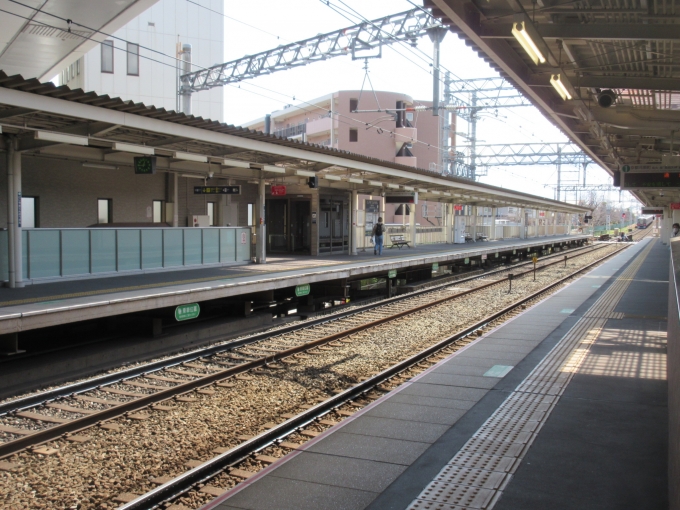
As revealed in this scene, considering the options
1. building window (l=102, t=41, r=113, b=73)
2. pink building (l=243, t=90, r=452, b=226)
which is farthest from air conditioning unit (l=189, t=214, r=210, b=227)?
pink building (l=243, t=90, r=452, b=226)

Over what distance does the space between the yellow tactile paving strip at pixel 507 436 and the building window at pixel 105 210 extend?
10.9 metres

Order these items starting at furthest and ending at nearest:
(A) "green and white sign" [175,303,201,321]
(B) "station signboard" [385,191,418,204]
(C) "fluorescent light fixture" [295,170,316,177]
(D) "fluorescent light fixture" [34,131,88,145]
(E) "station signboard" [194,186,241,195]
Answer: (B) "station signboard" [385,191,418,204] < (C) "fluorescent light fixture" [295,170,316,177] < (E) "station signboard" [194,186,241,195] < (A) "green and white sign" [175,303,201,321] < (D) "fluorescent light fixture" [34,131,88,145]

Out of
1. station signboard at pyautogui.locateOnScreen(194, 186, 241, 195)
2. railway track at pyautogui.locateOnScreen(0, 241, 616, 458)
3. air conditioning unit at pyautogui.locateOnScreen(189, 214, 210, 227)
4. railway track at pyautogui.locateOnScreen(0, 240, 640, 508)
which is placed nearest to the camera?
railway track at pyautogui.locateOnScreen(0, 241, 616, 458)

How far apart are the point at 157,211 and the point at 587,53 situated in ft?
38.4

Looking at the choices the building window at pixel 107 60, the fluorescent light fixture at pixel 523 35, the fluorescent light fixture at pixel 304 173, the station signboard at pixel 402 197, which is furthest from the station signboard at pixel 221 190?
the building window at pixel 107 60

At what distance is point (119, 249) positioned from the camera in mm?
12656

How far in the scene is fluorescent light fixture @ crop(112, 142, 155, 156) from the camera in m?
11.4

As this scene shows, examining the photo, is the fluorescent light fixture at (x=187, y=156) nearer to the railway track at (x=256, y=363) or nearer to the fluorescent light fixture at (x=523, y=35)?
the railway track at (x=256, y=363)

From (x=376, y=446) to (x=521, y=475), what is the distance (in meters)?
1.36

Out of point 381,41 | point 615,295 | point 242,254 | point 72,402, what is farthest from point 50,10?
point 615,295

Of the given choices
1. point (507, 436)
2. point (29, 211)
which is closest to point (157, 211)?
point (29, 211)

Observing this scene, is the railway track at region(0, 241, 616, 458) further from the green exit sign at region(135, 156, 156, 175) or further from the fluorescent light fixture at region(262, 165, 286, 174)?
the fluorescent light fixture at region(262, 165, 286, 174)

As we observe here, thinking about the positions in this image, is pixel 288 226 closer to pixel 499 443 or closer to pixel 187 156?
pixel 187 156

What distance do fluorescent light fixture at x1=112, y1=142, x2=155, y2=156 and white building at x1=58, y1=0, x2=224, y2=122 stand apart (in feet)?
64.1
